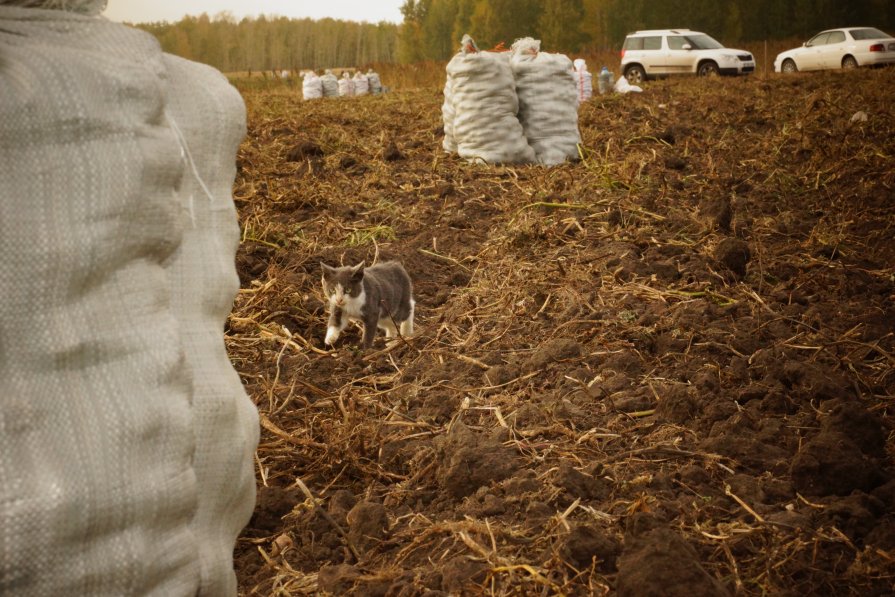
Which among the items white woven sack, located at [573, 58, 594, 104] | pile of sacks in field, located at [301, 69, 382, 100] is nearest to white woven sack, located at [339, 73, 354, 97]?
pile of sacks in field, located at [301, 69, 382, 100]

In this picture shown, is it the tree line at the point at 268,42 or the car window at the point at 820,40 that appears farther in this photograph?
the car window at the point at 820,40

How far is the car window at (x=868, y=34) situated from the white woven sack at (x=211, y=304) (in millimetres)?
23107

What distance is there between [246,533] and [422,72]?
2335 centimetres

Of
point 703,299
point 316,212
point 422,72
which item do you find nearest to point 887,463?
point 703,299

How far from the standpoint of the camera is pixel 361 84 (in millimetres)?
20734

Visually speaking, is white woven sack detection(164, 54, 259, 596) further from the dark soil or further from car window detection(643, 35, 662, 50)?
car window detection(643, 35, 662, 50)

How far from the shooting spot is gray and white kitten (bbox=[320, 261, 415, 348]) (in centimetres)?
455

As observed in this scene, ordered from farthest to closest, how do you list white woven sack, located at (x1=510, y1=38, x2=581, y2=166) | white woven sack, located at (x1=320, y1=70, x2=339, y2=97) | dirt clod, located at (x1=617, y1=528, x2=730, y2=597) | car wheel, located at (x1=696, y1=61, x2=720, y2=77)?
car wheel, located at (x1=696, y1=61, x2=720, y2=77), white woven sack, located at (x1=320, y1=70, x2=339, y2=97), white woven sack, located at (x1=510, y1=38, x2=581, y2=166), dirt clod, located at (x1=617, y1=528, x2=730, y2=597)

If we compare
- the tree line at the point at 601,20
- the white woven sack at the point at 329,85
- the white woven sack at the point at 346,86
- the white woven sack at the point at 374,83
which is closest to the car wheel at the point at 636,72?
the tree line at the point at 601,20

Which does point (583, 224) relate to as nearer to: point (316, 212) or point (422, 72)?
point (316, 212)

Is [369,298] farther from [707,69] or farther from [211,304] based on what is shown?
[707,69]

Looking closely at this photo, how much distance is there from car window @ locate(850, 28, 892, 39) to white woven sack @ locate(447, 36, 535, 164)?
16996 mm

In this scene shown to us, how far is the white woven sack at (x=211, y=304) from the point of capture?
186 cm

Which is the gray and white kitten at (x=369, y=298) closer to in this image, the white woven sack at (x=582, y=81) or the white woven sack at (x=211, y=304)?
the white woven sack at (x=211, y=304)
